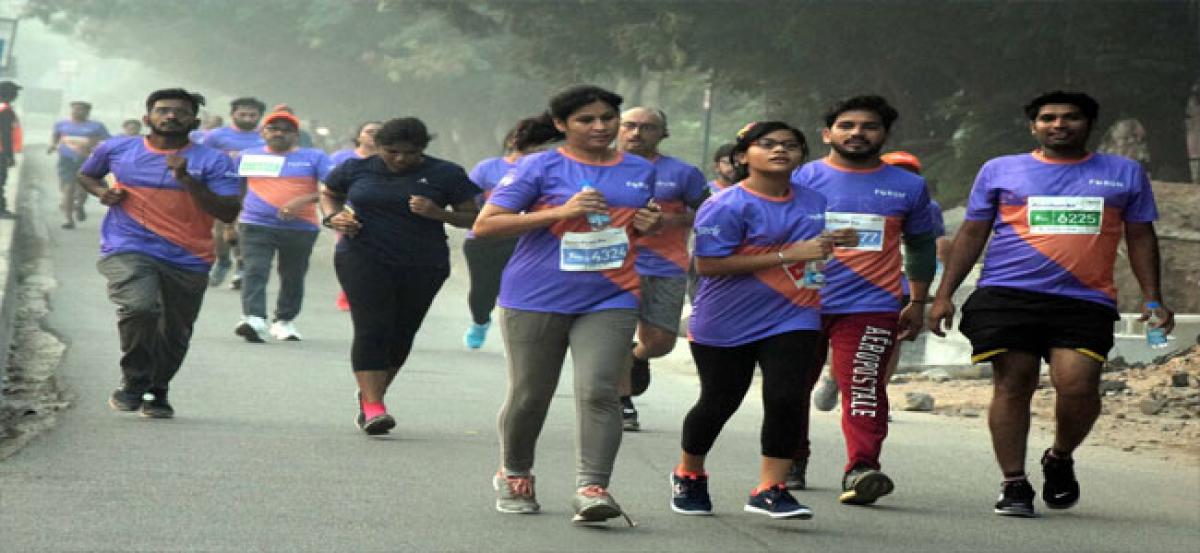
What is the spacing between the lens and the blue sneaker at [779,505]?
8312 millimetres

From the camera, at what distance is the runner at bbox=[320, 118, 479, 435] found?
10.9 meters

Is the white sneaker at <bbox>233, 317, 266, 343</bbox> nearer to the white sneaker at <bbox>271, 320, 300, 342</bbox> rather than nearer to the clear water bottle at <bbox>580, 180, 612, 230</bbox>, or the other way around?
the white sneaker at <bbox>271, 320, 300, 342</bbox>

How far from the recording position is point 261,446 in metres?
10.3

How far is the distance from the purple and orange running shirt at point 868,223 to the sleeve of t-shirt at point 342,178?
9.55 feet

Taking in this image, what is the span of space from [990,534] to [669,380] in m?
7.82

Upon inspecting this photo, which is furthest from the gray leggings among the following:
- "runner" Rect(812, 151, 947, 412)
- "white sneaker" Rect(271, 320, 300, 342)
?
"white sneaker" Rect(271, 320, 300, 342)

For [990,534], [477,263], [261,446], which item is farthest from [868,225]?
[477,263]

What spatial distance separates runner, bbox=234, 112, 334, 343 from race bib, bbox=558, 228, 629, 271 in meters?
8.96

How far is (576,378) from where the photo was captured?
818 cm

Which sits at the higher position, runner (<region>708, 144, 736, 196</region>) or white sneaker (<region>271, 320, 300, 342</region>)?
runner (<region>708, 144, 736, 196</region>)

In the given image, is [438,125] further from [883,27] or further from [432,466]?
[432,466]

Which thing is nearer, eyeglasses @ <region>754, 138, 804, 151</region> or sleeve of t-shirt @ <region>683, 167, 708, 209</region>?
eyeglasses @ <region>754, 138, 804, 151</region>

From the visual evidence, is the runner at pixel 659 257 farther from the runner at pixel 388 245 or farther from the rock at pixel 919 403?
the rock at pixel 919 403

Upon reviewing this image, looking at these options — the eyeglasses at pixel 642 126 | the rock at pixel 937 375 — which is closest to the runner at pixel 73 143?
the rock at pixel 937 375
